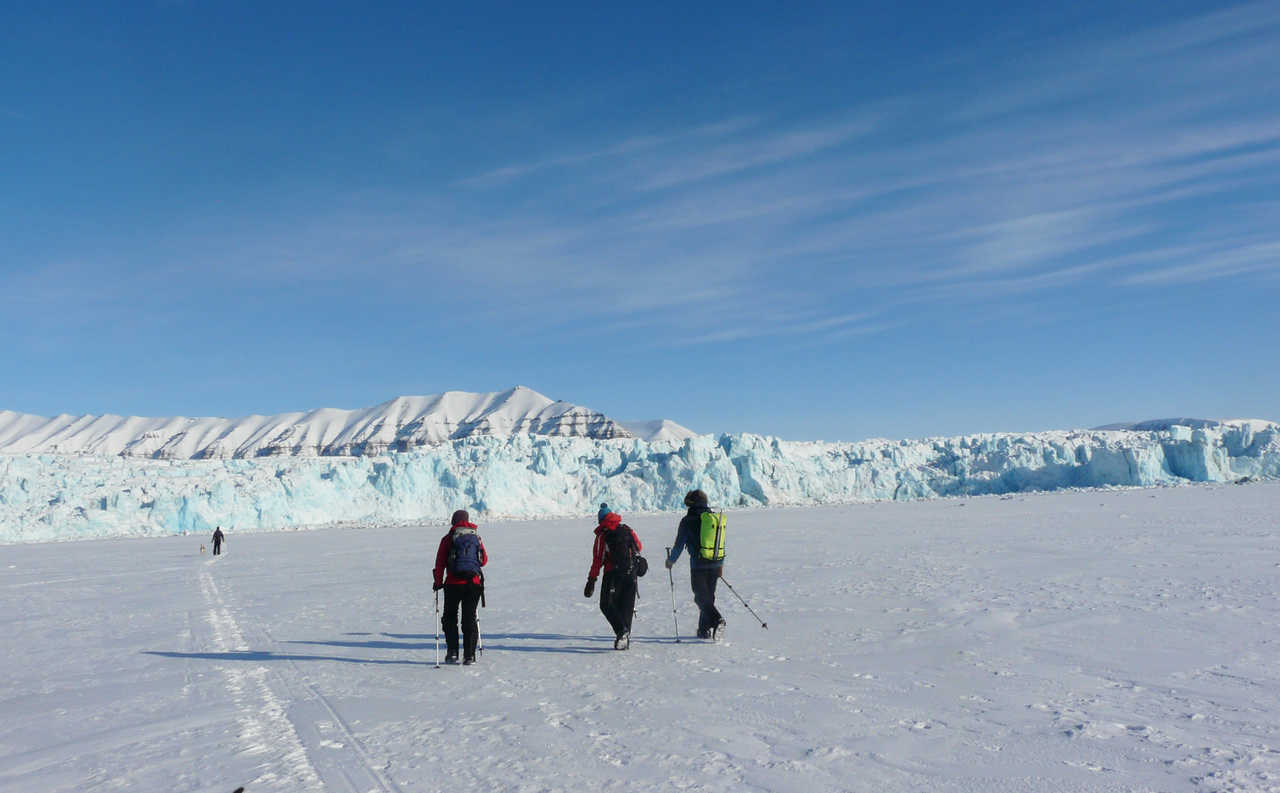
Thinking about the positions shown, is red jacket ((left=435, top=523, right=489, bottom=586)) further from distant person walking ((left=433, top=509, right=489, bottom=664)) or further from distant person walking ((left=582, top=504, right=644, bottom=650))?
distant person walking ((left=582, top=504, right=644, bottom=650))

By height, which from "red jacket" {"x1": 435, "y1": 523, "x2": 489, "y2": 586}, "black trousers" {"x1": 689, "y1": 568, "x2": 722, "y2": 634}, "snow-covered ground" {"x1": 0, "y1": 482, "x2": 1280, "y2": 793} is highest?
"red jacket" {"x1": 435, "y1": 523, "x2": 489, "y2": 586}

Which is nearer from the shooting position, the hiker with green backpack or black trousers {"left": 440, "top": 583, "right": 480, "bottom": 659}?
black trousers {"left": 440, "top": 583, "right": 480, "bottom": 659}

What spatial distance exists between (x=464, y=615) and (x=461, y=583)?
13.0 inches

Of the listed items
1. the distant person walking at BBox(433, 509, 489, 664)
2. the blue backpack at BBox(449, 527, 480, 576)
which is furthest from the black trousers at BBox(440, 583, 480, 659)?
the blue backpack at BBox(449, 527, 480, 576)

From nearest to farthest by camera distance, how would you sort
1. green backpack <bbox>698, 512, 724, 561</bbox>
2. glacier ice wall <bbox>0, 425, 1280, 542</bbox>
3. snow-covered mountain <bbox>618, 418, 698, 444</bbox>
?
green backpack <bbox>698, 512, 724, 561</bbox>, glacier ice wall <bbox>0, 425, 1280, 542</bbox>, snow-covered mountain <bbox>618, 418, 698, 444</bbox>

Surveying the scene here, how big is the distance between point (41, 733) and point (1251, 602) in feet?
37.3

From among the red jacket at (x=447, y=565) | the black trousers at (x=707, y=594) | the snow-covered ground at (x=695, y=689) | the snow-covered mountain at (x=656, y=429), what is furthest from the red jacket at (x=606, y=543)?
the snow-covered mountain at (x=656, y=429)

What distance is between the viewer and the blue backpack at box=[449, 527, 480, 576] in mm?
7527

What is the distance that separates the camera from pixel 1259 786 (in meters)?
3.72

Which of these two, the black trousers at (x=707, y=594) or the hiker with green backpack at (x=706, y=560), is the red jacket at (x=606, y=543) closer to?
the hiker with green backpack at (x=706, y=560)

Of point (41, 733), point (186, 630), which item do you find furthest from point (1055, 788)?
point (186, 630)

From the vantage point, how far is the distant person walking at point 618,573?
26.1 feet

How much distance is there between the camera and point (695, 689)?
6078mm

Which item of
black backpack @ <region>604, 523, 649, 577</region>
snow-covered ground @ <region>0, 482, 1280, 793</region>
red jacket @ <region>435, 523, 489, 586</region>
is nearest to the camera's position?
snow-covered ground @ <region>0, 482, 1280, 793</region>
